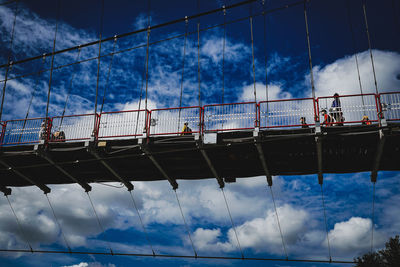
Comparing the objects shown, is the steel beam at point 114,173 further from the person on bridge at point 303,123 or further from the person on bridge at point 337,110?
the person on bridge at point 337,110

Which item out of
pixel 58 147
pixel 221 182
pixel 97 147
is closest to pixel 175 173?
pixel 221 182

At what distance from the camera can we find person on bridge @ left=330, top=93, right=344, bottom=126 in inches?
538

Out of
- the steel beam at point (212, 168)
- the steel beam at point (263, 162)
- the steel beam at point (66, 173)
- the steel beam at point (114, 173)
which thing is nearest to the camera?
the steel beam at point (263, 162)

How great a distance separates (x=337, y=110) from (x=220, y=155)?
5.34m

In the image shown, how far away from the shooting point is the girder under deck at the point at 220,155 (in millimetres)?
14195

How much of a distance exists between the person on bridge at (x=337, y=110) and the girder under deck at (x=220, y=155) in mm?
578

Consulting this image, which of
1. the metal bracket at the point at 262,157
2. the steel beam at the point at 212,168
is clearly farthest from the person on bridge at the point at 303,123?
the steel beam at the point at 212,168

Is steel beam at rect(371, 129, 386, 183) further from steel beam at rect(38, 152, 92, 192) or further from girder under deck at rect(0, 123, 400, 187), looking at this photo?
steel beam at rect(38, 152, 92, 192)

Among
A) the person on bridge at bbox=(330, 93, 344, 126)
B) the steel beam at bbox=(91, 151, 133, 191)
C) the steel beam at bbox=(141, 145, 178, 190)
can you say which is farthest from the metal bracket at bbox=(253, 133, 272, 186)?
the steel beam at bbox=(91, 151, 133, 191)

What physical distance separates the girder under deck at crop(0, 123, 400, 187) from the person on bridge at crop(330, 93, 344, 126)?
0.58 m

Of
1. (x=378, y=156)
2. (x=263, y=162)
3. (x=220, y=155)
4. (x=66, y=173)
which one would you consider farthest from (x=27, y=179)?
(x=378, y=156)

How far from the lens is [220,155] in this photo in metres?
16.0

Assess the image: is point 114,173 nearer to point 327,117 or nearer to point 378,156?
point 327,117

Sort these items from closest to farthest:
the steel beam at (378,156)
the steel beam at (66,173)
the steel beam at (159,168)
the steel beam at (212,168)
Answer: the steel beam at (378,156) < the steel beam at (212,168) < the steel beam at (159,168) < the steel beam at (66,173)
